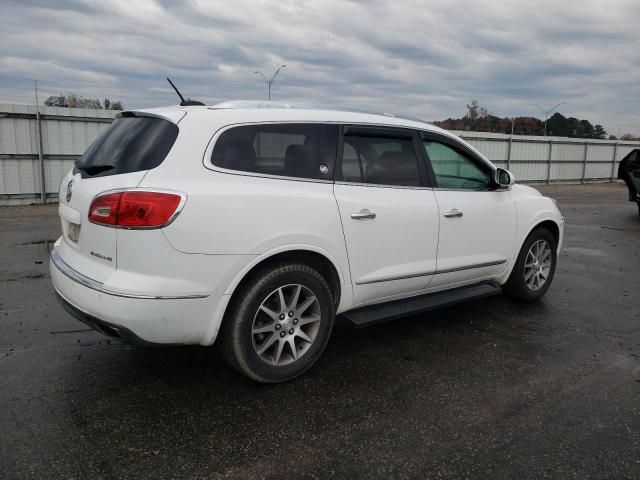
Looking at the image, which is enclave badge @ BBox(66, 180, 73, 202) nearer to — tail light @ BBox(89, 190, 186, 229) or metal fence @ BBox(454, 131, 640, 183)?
→ tail light @ BBox(89, 190, 186, 229)

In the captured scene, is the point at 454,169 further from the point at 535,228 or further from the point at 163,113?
the point at 163,113

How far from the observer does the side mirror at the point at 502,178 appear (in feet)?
15.2

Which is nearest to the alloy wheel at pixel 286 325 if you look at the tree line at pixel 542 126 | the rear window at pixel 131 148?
the rear window at pixel 131 148

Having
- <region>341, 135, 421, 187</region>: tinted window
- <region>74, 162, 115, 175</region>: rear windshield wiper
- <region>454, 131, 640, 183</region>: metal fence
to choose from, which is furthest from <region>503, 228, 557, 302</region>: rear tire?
<region>454, 131, 640, 183</region>: metal fence

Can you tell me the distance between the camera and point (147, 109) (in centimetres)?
346

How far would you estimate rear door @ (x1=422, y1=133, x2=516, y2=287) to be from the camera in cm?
421

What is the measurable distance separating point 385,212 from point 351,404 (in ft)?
4.41

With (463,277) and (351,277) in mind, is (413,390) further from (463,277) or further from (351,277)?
(463,277)

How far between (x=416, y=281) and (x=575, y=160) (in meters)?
27.4

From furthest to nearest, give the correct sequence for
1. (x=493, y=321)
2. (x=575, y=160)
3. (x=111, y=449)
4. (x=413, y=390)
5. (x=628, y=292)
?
(x=575, y=160) → (x=628, y=292) → (x=493, y=321) → (x=413, y=390) → (x=111, y=449)

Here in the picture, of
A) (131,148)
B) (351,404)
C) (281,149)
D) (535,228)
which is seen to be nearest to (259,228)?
(281,149)

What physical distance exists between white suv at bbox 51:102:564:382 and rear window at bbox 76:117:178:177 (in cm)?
1

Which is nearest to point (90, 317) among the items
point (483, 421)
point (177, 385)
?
point (177, 385)

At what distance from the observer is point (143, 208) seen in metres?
2.83
